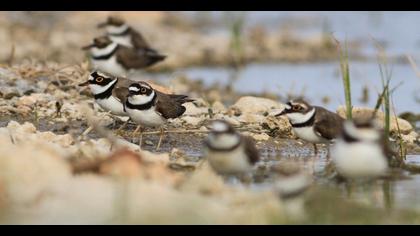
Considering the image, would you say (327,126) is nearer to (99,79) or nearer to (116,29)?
(99,79)

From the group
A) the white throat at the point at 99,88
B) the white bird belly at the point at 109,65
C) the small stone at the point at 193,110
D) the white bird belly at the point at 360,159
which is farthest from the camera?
the white bird belly at the point at 109,65

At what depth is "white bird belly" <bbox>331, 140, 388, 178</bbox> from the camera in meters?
6.92

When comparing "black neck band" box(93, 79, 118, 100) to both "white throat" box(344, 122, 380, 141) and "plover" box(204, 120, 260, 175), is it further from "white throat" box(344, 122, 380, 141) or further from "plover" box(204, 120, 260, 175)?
"white throat" box(344, 122, 380, 141)

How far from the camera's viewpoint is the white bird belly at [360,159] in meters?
6.92

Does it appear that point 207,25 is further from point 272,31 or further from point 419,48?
point 419,48

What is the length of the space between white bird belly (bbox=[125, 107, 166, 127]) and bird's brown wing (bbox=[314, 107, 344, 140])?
67.1 inches

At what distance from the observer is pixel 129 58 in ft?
45.8

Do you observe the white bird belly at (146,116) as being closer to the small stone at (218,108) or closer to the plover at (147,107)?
the plover at (147,107)

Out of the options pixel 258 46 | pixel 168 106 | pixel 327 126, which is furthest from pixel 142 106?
pixel 258 46

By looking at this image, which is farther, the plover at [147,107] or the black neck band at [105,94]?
the black neck band at [105,94]

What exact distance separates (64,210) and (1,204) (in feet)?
1.56

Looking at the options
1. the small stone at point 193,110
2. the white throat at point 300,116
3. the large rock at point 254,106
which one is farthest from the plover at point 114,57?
the white throat at point 300,116

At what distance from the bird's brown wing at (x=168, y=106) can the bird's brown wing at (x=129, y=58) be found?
4.13m

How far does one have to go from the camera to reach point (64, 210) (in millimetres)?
6180
